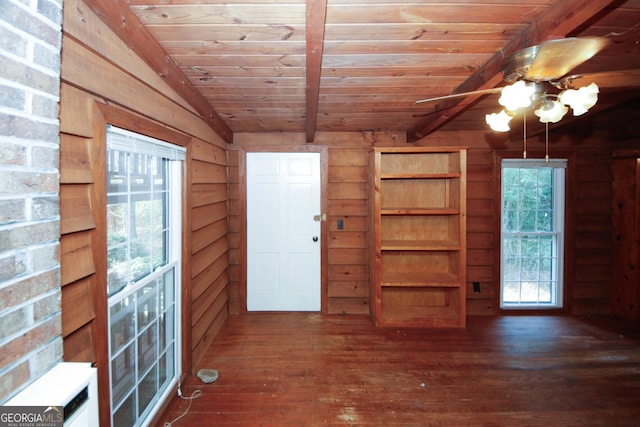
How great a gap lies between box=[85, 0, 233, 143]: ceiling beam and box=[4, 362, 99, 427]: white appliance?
1.40m

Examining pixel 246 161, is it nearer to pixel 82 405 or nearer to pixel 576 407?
pixel 82 405

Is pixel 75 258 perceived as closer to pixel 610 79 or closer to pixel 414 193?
pixel 610 79

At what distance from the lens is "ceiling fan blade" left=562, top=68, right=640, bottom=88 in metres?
1.52

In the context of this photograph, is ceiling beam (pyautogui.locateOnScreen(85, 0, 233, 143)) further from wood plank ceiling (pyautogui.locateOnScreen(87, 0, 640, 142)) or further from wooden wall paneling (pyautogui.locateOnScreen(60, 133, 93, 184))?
wooden wall paneling (pyautogui.locateOnScreen(60, 133, 93, 184))

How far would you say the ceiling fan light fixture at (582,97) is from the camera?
1484mm

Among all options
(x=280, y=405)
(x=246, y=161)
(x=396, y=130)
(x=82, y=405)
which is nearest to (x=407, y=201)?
(x=396, y=130)

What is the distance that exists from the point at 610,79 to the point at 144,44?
239 cm

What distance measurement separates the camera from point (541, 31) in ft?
5.08

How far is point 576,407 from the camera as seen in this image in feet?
6.91

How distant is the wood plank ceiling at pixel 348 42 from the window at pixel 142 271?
0.56m

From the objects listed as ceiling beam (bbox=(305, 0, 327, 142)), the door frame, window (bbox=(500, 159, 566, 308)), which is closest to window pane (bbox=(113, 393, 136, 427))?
the door frame

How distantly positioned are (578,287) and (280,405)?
3651 mm

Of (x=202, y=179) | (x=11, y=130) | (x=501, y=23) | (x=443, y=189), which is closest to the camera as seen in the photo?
(x=11, y=130)

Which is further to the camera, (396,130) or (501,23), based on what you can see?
(396,130)
